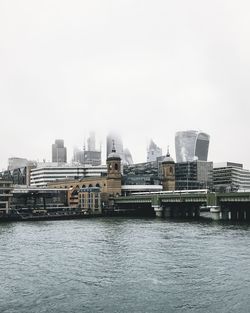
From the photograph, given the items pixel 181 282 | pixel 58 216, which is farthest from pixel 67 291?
pixel 58 216

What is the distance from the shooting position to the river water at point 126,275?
4778 centimetres

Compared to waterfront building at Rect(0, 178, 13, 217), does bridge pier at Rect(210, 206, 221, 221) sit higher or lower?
lower

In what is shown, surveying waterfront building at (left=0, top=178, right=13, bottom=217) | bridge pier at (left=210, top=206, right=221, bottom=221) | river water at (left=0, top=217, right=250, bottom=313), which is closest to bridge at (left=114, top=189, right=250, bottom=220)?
bridge pier at (left=210, top=206, right=221, bottom=221)

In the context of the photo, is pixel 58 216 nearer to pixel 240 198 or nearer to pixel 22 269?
pixel 240 198

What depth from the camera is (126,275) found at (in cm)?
6109

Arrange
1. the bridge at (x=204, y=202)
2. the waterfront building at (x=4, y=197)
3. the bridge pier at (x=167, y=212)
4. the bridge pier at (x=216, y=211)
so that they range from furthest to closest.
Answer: the bridge pier at (x=167, y=212) → the waterfront building at (x=4, y=197) → the bridge pier at (x=216, y=211) → the bridge at (x=204, y=202)

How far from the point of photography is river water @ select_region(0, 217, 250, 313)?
4778cm

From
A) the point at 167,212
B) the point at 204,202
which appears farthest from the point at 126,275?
the point at 167,212

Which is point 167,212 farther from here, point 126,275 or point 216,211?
point 126,275

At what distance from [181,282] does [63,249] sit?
34.8 metres

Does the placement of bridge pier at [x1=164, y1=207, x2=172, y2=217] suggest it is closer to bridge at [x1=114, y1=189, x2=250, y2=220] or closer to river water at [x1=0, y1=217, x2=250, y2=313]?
bridge at [x1=114, y1=189, x2=250, y2=220]

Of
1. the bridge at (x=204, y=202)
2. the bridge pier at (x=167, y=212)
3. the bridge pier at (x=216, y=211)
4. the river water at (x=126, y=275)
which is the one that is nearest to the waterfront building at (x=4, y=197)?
the bridge at (x=204, y=202)

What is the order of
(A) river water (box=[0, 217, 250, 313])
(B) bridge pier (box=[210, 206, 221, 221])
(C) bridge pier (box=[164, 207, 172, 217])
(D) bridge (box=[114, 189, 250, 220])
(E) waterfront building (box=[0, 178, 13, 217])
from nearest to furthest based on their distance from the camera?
1. (A) river water (box=[0, 217, 250, 313])
2. (D) bridge (box=[114, 189, 250, 220])
3. (B) bridge pier (box=[210, 206, 221, 221])
4. (E) waterfront building (box=[0, 178, 13, 217])
5. (C) bridge pier (box=[164, 207, 172, 217])

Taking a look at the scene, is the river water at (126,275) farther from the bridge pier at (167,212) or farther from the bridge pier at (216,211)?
the bridge pier at (167,212)
